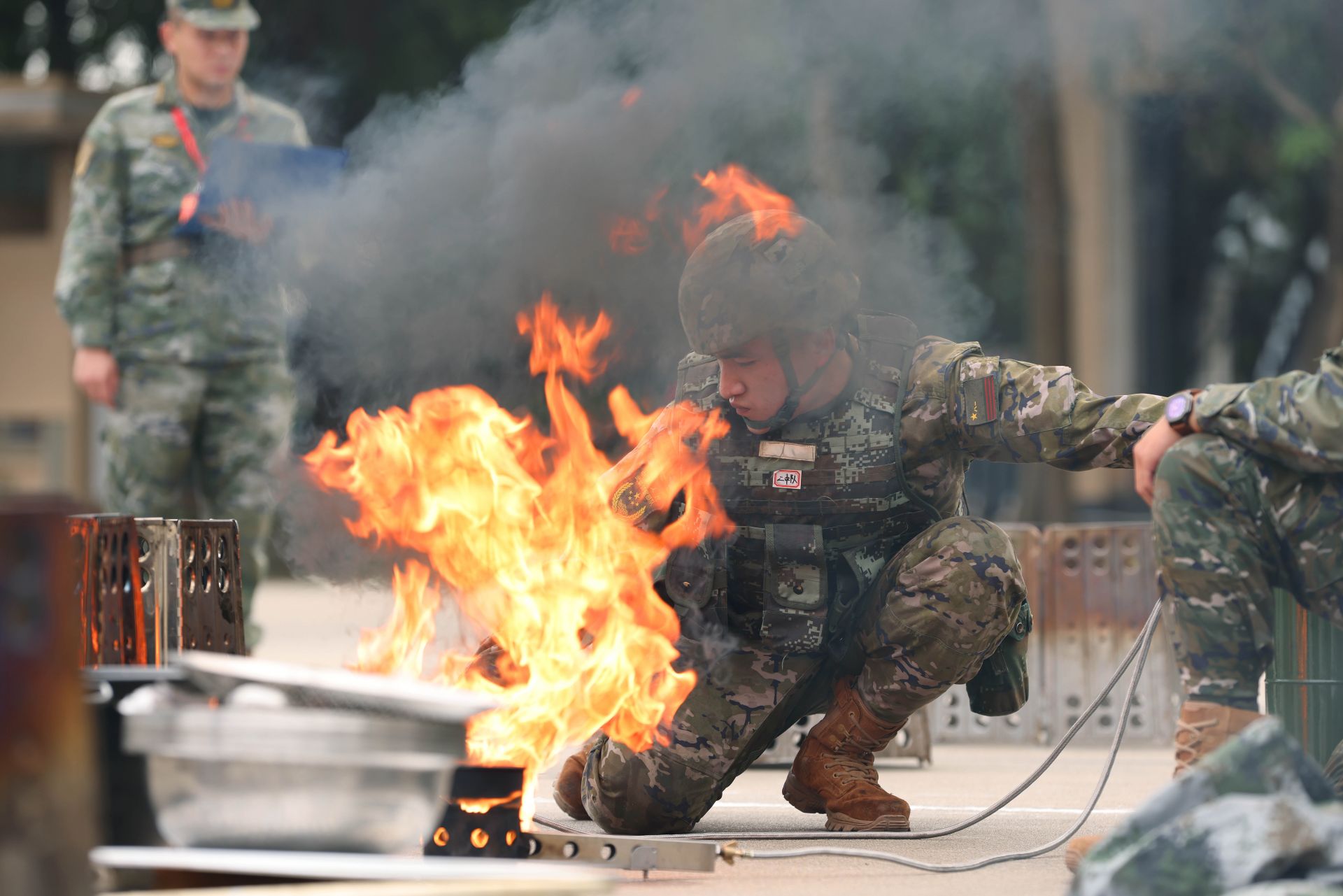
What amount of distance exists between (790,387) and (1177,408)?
104 centimetres

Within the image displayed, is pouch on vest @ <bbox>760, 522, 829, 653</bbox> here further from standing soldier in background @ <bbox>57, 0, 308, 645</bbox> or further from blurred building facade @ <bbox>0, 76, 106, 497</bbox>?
blurred building facade @ <bbox>0, 76, 106, 497</bbox>

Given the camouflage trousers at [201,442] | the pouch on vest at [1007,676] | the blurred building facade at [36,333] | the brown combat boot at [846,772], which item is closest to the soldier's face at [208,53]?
the camouflage trousers at [201,442]

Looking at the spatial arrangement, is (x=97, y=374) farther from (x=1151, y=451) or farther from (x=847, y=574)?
(x=1151, y=451)

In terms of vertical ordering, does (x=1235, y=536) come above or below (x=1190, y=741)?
above

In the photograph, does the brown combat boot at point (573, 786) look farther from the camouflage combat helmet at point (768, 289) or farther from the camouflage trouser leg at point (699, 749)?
the camouflage combat helmet at point (768, 289)

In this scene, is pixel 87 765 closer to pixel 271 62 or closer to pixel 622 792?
pixel 622 792

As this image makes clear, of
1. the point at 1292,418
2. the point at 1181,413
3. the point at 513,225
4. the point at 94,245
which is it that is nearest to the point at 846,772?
the point at 1181,413

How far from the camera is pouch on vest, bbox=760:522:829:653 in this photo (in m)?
4.35

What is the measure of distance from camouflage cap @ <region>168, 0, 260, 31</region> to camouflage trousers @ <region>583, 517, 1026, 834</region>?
12.1ft

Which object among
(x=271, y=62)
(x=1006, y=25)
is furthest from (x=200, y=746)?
(x=271, y=62)

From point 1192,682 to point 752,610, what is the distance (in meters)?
1.17

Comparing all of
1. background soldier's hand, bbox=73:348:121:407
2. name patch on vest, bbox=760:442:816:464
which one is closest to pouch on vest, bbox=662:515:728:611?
name patch on vest, bbox=760:442:816:464

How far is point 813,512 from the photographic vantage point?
4.43 metres

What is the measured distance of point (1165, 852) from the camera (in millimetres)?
2801
